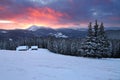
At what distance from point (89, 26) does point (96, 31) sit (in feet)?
6.98

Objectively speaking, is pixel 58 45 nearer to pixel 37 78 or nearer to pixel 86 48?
pixel 86 48

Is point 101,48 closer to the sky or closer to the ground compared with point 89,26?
closer to the ground

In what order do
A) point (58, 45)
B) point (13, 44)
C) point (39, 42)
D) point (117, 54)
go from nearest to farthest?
point (117, 54), point (58, 45), point (39, 42), point (13, 44)

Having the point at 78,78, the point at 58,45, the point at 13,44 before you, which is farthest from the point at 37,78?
the point at 13,44

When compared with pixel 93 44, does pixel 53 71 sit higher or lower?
lower

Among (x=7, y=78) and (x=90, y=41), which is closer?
(x=7, y=78)

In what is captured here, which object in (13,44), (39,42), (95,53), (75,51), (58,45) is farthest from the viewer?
(13,44)

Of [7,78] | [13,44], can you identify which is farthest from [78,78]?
[13,44]

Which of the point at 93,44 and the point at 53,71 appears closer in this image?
A: the point at 53,71

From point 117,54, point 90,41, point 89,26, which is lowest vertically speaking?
point 117,54

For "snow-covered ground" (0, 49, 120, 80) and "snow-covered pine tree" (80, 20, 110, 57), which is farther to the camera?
"snow-covered pine tree" (80, 20, 110, 57)

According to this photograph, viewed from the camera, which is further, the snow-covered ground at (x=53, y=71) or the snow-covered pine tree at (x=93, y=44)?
the snow-covered pine tree at (x=93, y=44)

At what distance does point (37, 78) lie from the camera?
1576 centimetres

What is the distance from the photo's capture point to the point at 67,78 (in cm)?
1642
